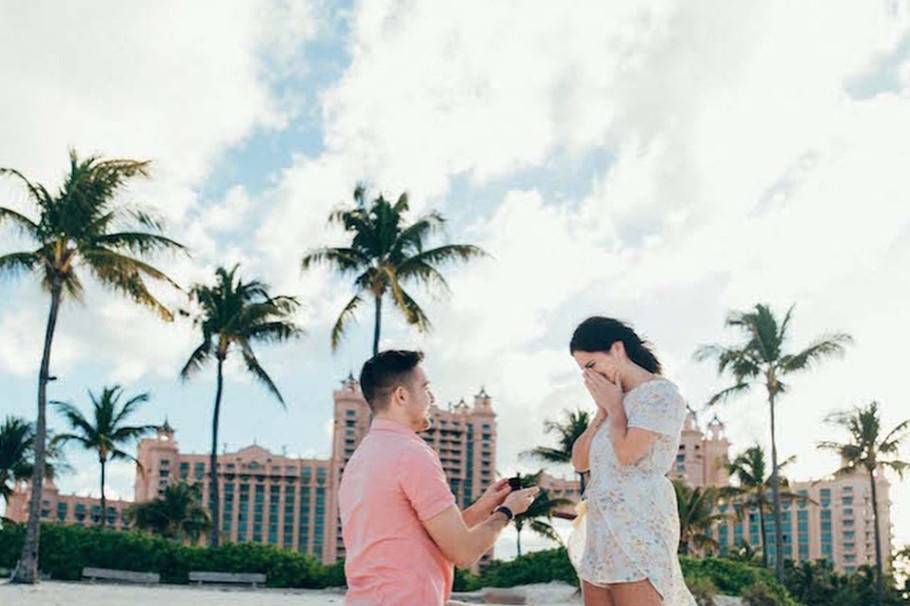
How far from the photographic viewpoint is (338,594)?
2262 centimetres

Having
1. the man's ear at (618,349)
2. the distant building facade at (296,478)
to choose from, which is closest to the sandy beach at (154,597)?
the man's ear at (618,349)

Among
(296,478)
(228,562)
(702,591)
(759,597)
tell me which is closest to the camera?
(702,591)

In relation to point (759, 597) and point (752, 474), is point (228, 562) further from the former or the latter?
point (752, 474)

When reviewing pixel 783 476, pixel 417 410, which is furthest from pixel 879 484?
pixel 417 410

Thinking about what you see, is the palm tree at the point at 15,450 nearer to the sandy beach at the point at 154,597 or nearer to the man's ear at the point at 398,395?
the sandy beach at the point at 154,597

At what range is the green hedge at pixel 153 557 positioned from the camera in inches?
960

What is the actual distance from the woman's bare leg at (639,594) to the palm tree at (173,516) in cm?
5159

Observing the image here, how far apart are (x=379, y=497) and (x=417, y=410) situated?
1.07ft

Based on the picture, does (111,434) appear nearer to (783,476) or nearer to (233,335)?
(233,335)

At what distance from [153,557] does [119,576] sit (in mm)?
961

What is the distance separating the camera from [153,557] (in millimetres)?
24875

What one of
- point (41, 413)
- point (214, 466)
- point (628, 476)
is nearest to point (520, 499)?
point (628, 476)

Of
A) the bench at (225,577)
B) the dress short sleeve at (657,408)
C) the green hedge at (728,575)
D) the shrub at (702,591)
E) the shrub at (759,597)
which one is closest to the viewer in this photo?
the dress short sleeve at (657,408)

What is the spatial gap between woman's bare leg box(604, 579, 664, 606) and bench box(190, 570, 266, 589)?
73.0ft
